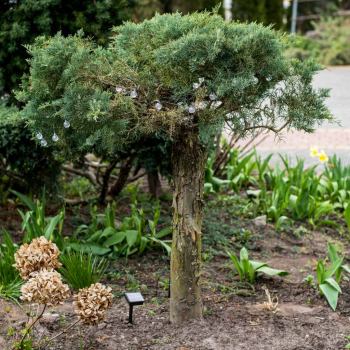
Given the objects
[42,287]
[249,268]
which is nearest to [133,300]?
[42,287]

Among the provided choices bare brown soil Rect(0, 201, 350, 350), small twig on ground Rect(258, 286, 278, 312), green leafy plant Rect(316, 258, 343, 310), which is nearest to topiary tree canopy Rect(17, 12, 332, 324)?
bare brown soil Rect(0, 201, 350, 350)

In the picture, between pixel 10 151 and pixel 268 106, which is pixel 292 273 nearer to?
pixel 268 106

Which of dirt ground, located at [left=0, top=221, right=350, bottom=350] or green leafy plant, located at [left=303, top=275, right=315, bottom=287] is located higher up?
green leafy plant, located at [left=303, top=275, right=315, bottom=287]

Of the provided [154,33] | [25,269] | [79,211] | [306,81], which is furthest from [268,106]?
[79,211]

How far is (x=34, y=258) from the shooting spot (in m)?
2.47

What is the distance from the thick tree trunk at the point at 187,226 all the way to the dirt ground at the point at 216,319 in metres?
0.11

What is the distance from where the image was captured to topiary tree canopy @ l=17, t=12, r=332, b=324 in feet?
7.71

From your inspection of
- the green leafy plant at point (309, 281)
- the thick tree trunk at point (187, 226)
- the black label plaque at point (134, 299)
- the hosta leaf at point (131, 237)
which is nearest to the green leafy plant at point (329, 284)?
the green leafy plant at point (309, 281)

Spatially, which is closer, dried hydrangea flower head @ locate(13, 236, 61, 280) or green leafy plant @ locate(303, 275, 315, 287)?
dried hydrangea flower head @ locate(13, 236, 61, 280)

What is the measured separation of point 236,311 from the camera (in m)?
3.11

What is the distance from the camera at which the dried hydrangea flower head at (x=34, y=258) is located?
2.48m

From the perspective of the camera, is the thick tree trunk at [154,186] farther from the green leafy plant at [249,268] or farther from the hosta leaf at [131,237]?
the green leafy plant at [249,268]

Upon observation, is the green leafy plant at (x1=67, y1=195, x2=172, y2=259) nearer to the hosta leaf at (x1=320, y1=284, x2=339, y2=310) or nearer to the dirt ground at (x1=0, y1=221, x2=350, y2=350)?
the dirt ground at (x1=0, y1=221, x2=350, y2=350)

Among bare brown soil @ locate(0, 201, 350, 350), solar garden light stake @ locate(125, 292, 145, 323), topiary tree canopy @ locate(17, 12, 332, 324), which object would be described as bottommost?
bare brown soil @ locate(0, 201, 350, 350)
